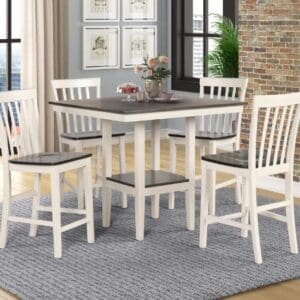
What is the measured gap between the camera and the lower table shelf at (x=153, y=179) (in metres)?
5.43

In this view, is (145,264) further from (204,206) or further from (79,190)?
(79,190)

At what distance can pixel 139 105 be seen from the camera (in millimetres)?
5461

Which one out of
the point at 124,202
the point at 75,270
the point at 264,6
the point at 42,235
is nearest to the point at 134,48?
the point at 264,6

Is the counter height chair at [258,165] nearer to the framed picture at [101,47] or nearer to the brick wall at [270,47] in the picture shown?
the brick wall at [270,47]

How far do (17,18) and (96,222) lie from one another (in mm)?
3392

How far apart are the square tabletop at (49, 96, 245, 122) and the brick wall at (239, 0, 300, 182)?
3.67ft

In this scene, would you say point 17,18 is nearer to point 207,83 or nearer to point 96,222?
point 207,83

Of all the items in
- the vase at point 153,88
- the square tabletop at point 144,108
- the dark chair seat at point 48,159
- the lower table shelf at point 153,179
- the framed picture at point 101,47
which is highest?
the framed picture at point 101,47

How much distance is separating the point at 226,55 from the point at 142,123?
3.09 metres

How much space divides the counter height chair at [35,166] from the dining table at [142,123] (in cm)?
27

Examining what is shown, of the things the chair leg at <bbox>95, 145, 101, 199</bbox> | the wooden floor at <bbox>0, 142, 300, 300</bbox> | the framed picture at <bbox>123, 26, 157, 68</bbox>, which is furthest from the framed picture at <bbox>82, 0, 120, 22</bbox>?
the chair leg at <bbox>95, 145, 101, 199</bbox>

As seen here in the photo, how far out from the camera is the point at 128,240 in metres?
5.32

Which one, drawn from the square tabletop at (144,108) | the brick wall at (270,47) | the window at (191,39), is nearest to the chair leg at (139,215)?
the square tabletop at (144,108)

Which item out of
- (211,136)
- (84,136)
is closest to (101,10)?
(84,136)
